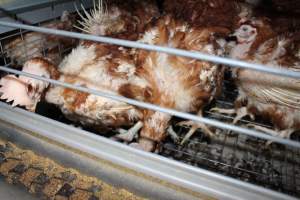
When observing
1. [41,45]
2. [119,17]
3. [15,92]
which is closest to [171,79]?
[15,92]

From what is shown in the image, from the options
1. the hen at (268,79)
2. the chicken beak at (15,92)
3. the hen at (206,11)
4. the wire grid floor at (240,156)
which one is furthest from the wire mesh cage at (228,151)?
the hen at (206,11)

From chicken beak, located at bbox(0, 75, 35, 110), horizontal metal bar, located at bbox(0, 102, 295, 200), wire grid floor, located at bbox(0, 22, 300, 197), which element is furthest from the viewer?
wire grid floor, located at bbox(0, 22, 300, 197)

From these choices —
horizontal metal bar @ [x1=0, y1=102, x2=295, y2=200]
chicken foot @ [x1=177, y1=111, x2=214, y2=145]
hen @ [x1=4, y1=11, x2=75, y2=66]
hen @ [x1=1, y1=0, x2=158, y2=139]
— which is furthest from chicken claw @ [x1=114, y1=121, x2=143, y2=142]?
hen @ [x1=4, y1=11, x2=75, y2=66]

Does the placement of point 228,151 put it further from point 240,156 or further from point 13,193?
point 13,193

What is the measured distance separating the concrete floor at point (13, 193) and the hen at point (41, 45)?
86cm

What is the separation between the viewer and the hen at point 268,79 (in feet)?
4.46

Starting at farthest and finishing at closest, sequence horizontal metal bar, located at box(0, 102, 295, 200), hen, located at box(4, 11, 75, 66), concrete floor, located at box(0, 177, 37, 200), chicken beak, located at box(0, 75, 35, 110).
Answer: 1. hen, located at box(4, 11, 75, 66)
2. chicken beak, located at box(0, 75, 35, 110)
3. concrete floor, located at box(0, 177, 37, 200)
4. horizontal metal bar, located at box(0, 102, 295, 200)

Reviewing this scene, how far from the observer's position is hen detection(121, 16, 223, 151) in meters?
1.34

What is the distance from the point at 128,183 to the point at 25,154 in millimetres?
466

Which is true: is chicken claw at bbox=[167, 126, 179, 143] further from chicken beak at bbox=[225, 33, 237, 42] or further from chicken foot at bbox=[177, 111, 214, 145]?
chicken beak at bbox=[225, 33, 237, 42]

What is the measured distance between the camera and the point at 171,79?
136 centimetres

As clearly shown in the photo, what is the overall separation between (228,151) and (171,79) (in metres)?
0.54

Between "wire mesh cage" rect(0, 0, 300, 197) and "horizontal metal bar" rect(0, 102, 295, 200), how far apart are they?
39 cm

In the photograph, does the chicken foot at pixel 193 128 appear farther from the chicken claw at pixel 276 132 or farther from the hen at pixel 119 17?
the hen at pixel 119 17
